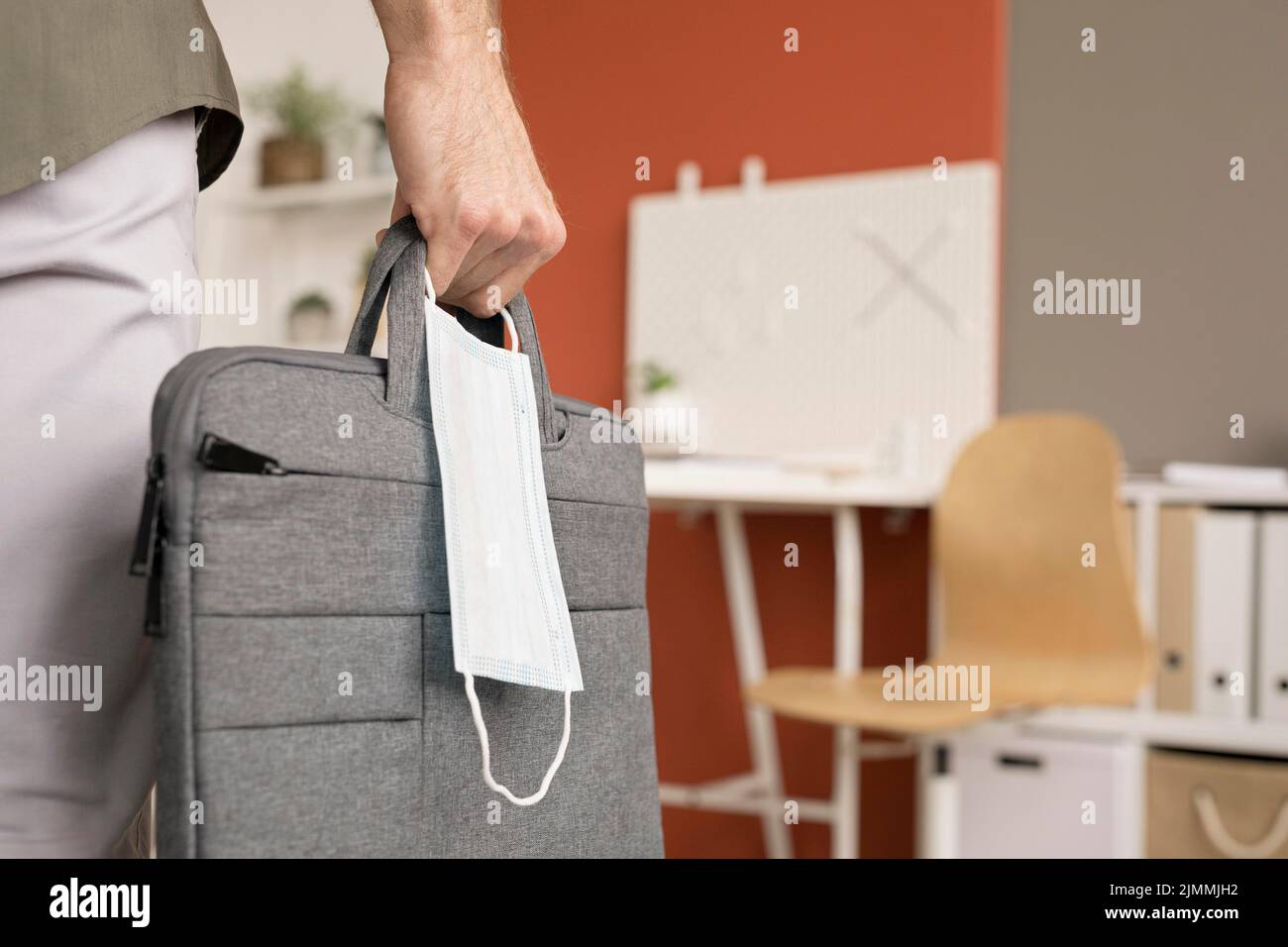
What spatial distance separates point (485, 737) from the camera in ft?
2.06

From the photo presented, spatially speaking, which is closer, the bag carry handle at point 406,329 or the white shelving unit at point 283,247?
the bag carry handle at point 406,329

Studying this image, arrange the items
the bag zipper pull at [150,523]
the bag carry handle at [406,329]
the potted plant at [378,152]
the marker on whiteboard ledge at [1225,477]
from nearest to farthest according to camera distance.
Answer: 1. the bag zipper pull at [150,523]
2. the bag carry handle at [406,329]
3. the marker on whiteboard ledge at [1225,477]
4. the potted plant at [378,152]

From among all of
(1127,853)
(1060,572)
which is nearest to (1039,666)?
(1060,572)

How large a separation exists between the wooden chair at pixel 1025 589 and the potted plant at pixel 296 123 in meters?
2.02

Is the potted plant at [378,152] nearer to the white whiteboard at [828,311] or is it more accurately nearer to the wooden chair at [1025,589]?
the white whiteboard at [828,311]

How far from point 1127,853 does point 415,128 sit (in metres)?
2.04

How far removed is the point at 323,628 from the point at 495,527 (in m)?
0.12

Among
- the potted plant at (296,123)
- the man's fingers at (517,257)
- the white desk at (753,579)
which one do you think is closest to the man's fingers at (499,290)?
the man's fingers at (517,257)

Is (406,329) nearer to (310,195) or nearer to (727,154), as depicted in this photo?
(727,154)

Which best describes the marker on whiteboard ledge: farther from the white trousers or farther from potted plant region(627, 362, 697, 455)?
the white trousers

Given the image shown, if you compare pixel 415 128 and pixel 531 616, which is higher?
pixel 415 128

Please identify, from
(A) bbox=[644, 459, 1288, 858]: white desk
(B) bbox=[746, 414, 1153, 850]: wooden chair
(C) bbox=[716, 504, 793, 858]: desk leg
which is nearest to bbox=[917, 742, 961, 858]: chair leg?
(A) bbox=[644, 459, 1288, 858]: white desk

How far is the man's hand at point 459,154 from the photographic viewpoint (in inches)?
28.3
